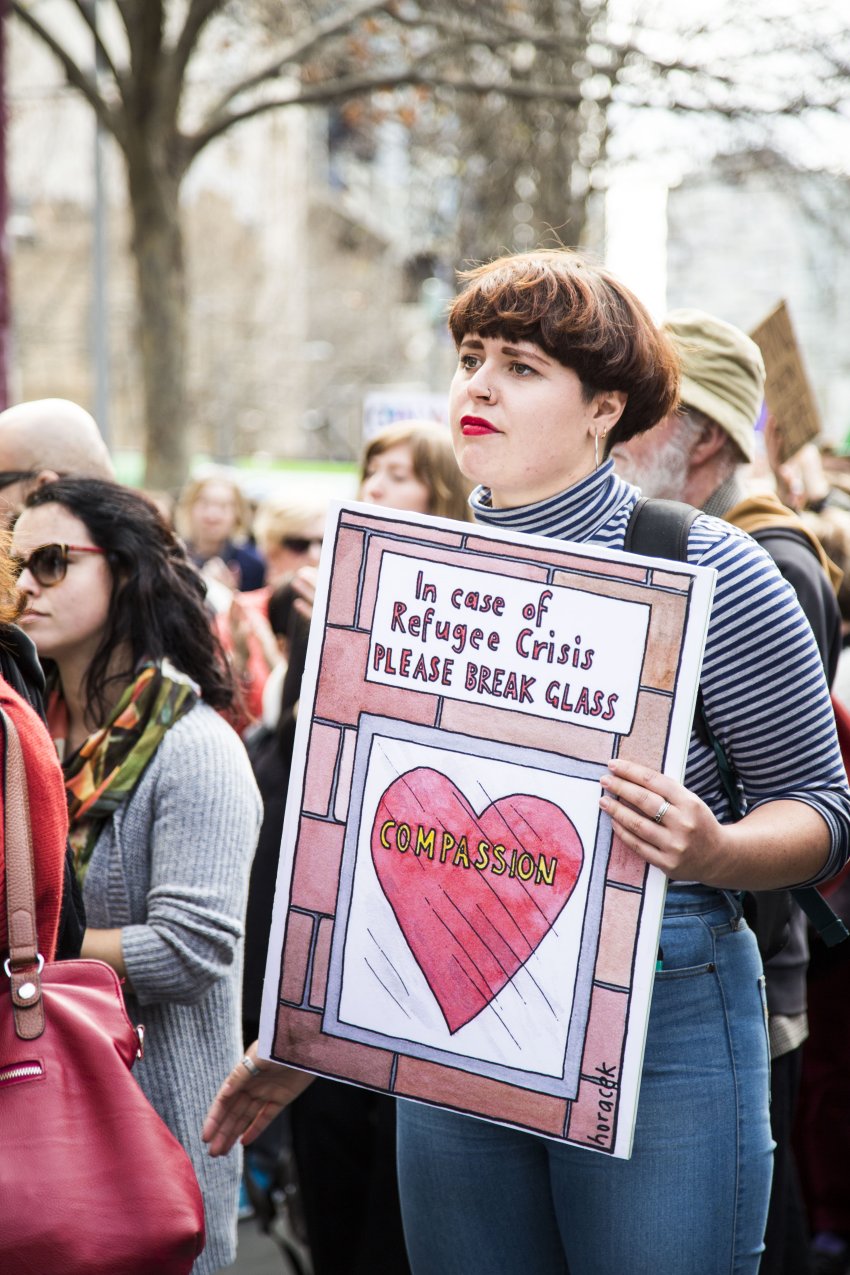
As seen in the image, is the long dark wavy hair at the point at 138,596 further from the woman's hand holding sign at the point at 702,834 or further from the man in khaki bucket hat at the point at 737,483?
the woman's hand holding sign at the point at 702,834

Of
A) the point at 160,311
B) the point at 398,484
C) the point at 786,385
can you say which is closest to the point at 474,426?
the point at 398,484

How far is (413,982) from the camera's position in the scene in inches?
69.1

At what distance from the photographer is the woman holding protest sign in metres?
1.76

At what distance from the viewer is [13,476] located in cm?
296

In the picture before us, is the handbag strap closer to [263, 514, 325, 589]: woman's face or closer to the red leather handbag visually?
the red leather handbag

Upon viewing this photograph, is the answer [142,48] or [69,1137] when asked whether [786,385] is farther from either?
[142,48]

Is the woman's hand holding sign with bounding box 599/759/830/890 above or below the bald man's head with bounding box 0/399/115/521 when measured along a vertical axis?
below

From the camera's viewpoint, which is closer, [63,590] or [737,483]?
[63,590]

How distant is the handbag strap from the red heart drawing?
422 millimetres

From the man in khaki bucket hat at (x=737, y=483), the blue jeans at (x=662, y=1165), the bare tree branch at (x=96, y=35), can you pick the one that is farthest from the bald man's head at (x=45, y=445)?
the bare tree branch at (x=96, y=35)

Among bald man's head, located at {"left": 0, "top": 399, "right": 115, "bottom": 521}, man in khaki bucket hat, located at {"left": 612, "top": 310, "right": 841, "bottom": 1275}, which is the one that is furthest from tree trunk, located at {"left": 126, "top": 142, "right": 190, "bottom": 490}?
man in khaki bucket hat, located at {"left": 612, "top": 310, "right": 841, "bottom": 1275}

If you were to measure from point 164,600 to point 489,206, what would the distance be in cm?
1164

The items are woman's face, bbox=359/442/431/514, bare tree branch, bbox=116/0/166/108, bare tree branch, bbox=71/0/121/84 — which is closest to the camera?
woman's face, bbox=359/442/431/514

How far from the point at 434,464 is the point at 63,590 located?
1479mm
